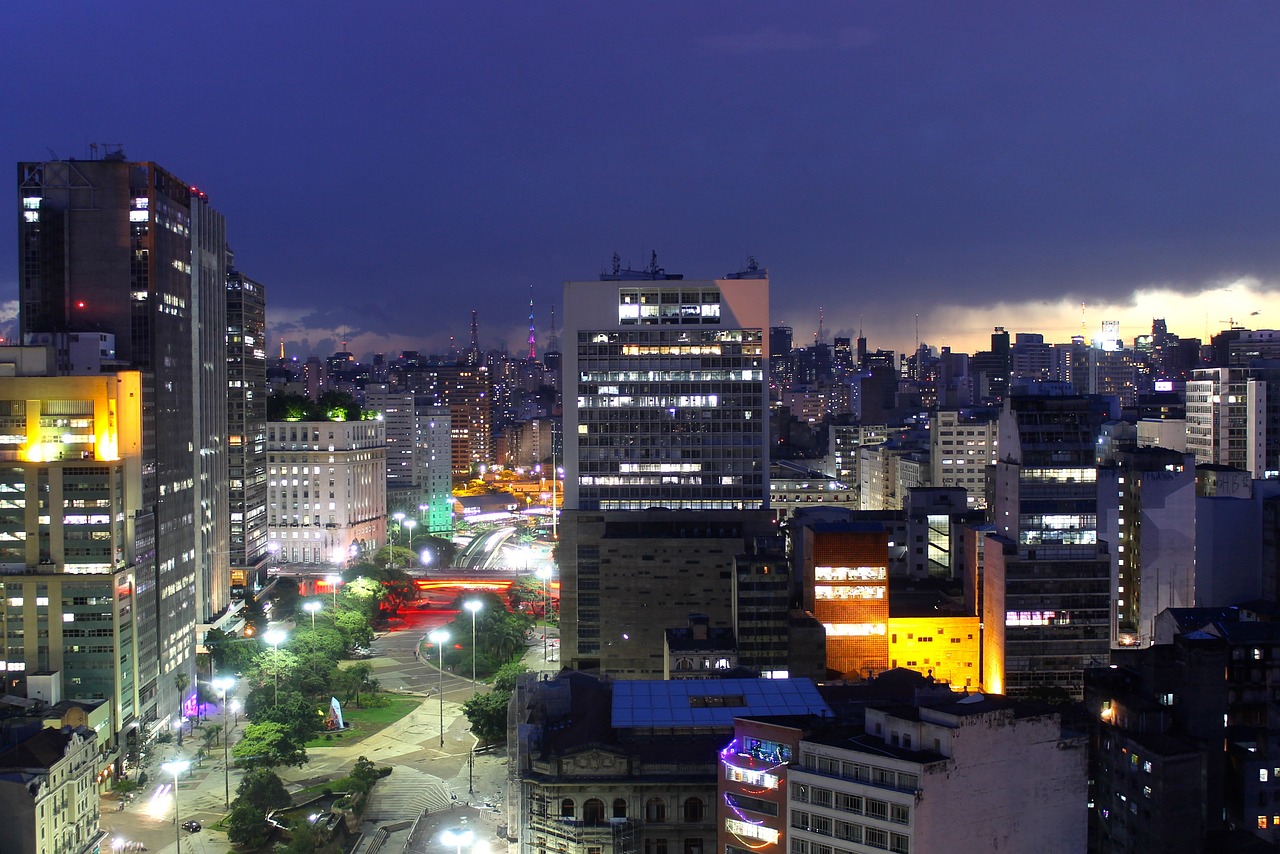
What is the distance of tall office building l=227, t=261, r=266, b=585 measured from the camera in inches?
4048

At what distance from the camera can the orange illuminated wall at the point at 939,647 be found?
76.2m

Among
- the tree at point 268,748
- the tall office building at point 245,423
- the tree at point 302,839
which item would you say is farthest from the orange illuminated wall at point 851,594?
the tall office building at point 245,423

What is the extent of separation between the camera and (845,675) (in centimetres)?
7500

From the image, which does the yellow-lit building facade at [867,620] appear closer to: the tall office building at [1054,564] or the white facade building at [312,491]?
the tall office building at [1054,564]

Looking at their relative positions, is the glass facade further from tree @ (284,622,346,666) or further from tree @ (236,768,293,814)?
tree @ (236,768,293,814)

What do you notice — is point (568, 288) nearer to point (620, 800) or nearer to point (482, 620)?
point (482, 620)

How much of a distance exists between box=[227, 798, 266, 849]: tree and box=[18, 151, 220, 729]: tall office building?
65.4ft

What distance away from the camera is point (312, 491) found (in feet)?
437

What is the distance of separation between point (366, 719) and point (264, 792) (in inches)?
800

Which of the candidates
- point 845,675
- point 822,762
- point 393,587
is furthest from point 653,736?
point 393,587

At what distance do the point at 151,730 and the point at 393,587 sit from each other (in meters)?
43.4

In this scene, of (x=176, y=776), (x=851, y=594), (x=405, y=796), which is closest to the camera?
(x=176, y=776)

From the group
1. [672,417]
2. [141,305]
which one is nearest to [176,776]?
[141,305]

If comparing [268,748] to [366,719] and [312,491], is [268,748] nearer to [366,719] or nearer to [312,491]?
[366,719]
